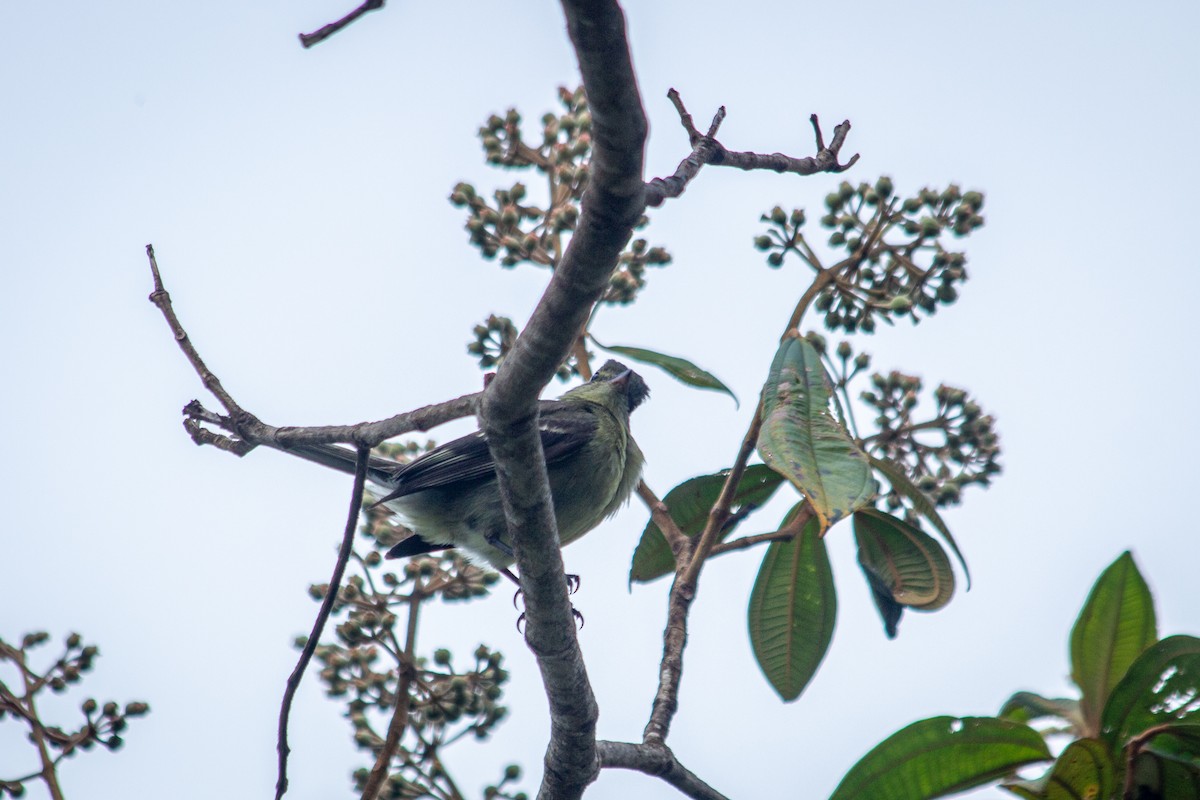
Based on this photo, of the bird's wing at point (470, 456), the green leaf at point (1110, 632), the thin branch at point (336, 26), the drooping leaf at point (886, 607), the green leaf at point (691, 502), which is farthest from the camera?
the bird's wing at point (470, 456)

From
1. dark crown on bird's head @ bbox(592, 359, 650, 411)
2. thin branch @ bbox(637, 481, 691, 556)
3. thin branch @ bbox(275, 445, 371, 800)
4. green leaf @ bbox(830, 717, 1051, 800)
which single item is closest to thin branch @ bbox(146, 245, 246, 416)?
thin branch @ bbox(275, 445, 371, 800)

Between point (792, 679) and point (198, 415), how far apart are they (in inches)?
86.7

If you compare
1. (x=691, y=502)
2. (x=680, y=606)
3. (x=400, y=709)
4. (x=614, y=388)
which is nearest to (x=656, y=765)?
(x=680, y=606)

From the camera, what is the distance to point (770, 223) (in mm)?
3771

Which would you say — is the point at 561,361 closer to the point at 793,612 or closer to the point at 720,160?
the point at 720,160

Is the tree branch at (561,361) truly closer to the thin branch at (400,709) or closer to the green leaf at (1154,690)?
the thin branch at (400,709)

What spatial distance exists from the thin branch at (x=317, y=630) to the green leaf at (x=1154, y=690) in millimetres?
2010

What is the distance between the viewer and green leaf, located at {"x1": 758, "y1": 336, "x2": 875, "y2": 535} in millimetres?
2826

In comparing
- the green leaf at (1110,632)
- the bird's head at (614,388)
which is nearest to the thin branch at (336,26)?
the green leaf at (1110,632)

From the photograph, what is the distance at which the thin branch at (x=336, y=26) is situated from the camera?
166 cm

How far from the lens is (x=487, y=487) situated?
16.1 ft

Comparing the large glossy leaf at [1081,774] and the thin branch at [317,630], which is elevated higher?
the thin branch at [317,630]

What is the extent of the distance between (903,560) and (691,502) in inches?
31.3

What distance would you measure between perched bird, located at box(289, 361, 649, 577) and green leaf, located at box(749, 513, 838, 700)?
3.67 ft
